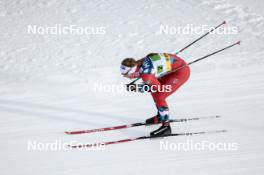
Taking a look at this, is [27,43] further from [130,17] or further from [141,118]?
[141,118]

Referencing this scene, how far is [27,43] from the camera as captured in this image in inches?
432

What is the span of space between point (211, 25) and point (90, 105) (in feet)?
15.3

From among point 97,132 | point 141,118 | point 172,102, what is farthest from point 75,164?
point 172,102

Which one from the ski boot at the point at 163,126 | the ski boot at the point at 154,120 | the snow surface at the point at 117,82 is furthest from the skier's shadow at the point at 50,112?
the ski boot at the point at 163,126

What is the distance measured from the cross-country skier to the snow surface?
1.50 ft

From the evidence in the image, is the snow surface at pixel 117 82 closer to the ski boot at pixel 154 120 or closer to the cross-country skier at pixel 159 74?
the ski boot at pixel 154 120

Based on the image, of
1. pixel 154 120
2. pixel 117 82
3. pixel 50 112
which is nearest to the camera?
pixel 154 120

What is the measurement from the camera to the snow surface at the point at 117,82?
19.4ft

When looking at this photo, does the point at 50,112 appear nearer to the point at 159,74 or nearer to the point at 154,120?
the point at 154,120

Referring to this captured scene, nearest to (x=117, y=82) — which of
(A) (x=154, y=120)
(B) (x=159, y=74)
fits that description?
(A) (x=154, y=120)

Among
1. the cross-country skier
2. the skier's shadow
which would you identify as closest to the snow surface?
the skier's shadow

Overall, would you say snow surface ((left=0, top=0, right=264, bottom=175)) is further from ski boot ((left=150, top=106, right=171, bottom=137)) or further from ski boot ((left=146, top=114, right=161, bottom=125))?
ski boot ((left=150, top=106, right=171, bottom=137))

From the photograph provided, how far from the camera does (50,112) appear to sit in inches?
301

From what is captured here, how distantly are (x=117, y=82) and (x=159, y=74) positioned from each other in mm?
2323
